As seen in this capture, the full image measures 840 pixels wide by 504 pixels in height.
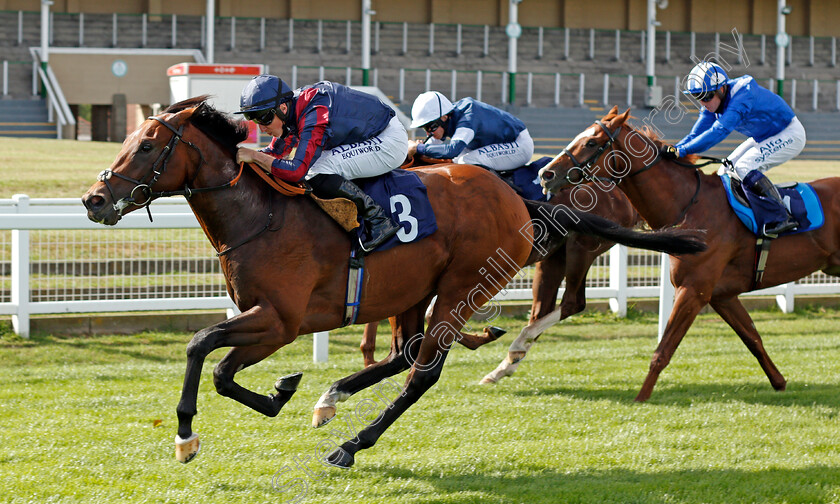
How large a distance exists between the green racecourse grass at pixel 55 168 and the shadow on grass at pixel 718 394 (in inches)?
299

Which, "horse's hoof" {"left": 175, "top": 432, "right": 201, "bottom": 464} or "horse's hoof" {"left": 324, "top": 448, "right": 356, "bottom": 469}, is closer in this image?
"horse's hoof" {"left": 175, "top": 432, "right": 201, "bottom": 464}

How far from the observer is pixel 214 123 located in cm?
421

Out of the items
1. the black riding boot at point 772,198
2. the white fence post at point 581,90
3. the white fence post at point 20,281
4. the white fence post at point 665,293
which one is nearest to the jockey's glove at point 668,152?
the black riding boot at point 772,198

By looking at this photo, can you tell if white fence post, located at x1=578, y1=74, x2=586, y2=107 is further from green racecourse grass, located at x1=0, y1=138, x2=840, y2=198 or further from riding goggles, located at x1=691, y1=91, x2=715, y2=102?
riding goggles, located at x1=691, y1=91, x2=715, y2=102

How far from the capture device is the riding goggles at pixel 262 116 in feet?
13.8

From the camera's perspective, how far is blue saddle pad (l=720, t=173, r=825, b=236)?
609cm

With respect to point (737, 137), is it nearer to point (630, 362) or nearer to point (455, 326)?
point (630, 362)

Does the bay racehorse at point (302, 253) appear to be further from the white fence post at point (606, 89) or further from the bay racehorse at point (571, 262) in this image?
the white fence post at point (606, 89)

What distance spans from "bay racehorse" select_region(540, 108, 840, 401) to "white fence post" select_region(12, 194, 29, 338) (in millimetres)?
3836

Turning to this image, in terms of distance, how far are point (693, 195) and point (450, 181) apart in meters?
2.00

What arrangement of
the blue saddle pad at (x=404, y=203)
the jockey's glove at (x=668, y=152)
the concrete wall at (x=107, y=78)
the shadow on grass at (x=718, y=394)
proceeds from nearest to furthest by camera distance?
the blue saddle pad at (x=404, y=203), the shadow on grass at (x=718, y=394), the jockey's glove at (x=668, y=152), the concrete wall at (x=107, y=78)

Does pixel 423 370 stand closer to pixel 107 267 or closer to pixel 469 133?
pixel 469 133

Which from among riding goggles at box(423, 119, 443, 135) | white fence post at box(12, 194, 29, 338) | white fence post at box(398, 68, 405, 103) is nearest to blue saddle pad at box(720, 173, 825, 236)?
riding goggles at box(423, 119, 443, 135)

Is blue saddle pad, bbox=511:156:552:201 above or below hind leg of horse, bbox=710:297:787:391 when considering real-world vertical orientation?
above
